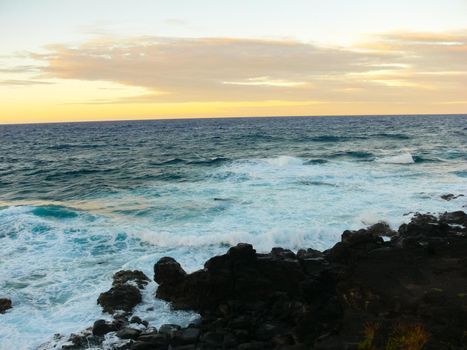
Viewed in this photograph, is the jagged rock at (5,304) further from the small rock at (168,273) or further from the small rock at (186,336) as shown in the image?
the small rock at (186,336)

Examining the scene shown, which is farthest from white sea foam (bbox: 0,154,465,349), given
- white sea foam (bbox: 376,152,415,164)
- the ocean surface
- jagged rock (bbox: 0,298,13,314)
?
white sea foam (bbox: 376,152,415,164)

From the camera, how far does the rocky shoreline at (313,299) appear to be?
996 cm

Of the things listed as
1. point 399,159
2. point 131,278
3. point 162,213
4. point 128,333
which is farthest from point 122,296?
point 399,159

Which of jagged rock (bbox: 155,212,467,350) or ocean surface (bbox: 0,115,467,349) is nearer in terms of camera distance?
jagged rock (bbox: 155,212,467,350)

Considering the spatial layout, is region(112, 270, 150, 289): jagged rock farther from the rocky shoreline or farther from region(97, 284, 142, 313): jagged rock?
region(97, 284, 142, 313): jagged rock

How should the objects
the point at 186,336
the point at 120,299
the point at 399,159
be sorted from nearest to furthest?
the point at 186,336
the point at 120,299
the point at 399,159

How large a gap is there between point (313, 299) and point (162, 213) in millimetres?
13213

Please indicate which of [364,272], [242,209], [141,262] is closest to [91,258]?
[141,262]

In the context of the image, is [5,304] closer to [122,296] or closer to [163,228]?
[122,296]

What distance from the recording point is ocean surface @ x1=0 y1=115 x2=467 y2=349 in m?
13.8

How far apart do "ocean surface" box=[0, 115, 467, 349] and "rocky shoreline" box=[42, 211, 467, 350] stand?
0.76 m

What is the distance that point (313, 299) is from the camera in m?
11.6

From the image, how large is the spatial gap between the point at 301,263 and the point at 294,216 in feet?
25.3

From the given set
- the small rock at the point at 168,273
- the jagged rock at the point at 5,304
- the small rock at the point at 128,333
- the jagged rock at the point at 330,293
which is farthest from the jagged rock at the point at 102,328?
the jagged rock at the point at 5,304
